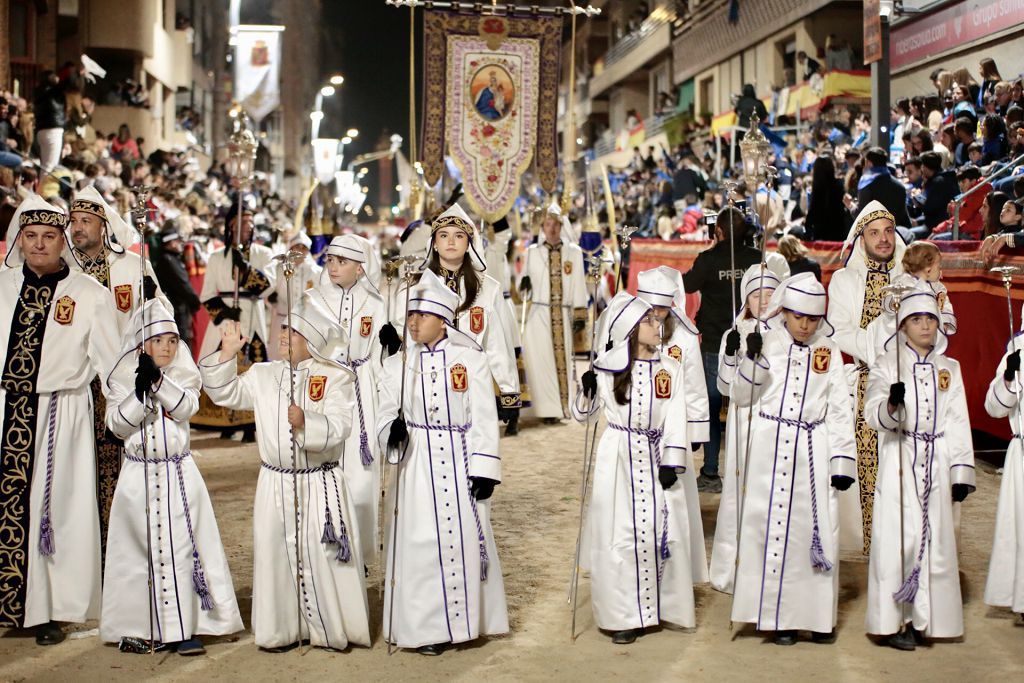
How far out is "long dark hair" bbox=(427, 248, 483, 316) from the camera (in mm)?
8413

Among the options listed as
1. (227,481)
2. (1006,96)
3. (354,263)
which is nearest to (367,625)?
(354,263)

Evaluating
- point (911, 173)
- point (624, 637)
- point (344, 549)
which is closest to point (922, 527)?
point (624, 637)

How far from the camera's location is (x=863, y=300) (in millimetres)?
7680

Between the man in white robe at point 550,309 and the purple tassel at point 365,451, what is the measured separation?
5.43 meters

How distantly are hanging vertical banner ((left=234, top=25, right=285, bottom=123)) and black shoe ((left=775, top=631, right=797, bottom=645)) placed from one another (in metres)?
35.5

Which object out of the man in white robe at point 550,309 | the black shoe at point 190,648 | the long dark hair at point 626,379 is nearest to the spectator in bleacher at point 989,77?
the man in white robe at point 550,309

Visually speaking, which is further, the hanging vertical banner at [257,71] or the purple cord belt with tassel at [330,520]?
the hanging vertical banner at [257,71]

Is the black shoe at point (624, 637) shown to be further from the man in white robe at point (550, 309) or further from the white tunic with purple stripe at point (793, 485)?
the man in white robe at point (550, 309)

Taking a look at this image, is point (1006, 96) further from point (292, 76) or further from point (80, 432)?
point (292, 76)

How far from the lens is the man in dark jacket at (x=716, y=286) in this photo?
30.2ft

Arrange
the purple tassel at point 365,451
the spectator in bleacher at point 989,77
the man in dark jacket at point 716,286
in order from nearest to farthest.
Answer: the purple tassel at point 365,451 → the man in dark jacket at point 716,286 → the spectator in bleacher at point 989,77

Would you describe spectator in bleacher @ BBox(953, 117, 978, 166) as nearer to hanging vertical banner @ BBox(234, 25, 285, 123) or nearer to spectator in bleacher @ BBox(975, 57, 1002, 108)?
spectator in bleacher @ BBox(975, 57, 1002, 108)

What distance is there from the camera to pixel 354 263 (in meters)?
8.59

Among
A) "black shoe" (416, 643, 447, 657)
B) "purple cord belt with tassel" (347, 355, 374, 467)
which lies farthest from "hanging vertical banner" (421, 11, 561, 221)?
"black shoe" (416, 643, 447, 657)
